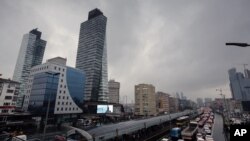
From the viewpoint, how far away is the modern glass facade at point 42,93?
6614 centimetres

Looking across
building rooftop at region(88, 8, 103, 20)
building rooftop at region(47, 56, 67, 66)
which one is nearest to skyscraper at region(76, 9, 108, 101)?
building rooftop at region(88, 8, 103, 20)

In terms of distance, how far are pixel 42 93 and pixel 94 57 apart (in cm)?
8275

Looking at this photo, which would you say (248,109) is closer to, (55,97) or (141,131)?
(141,131)

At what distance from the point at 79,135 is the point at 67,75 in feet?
166

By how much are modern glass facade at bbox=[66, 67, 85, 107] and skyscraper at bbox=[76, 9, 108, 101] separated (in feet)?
180

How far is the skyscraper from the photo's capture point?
5635 inches

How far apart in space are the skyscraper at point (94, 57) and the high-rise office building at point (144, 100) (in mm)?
38798

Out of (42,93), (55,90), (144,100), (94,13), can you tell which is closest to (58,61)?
(55,90)

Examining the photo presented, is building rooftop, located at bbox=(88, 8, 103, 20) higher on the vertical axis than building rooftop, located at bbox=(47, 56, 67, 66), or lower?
higher

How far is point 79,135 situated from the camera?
3338cm

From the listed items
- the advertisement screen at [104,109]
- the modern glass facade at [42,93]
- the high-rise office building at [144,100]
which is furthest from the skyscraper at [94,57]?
the modern glass facade at [42,93]

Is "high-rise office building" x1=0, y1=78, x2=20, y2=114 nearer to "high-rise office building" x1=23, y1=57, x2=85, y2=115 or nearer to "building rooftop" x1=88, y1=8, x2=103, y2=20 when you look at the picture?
"high-rise office building" x1=23, y1=57, x2=85, y2=115

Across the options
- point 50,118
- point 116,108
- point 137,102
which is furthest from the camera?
point 137,102

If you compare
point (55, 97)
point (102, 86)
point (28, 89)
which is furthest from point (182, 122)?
point (102, 86)
